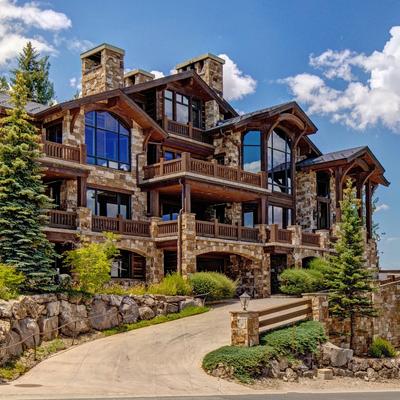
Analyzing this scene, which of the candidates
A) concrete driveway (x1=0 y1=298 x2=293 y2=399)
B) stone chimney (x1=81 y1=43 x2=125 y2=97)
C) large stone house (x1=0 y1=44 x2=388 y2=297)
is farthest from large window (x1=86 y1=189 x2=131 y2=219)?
concrete driveway (x1=0 y1=298 x2=293 y2=399)

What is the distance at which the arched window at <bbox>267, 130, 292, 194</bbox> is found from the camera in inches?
1567

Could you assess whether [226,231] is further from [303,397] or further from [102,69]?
[303,397]

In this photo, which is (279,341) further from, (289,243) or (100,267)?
(289,243)

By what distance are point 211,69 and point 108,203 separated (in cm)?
1307

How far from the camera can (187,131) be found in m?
37.7

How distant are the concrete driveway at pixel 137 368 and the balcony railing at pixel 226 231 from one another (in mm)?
8003

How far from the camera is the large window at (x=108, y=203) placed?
3216cm

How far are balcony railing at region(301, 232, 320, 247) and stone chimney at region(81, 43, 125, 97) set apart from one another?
13412mm

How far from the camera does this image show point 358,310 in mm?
28266

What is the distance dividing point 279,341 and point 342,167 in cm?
2220

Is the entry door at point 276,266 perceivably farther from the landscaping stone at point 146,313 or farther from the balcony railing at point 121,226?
the landscaping stone at point 146,313

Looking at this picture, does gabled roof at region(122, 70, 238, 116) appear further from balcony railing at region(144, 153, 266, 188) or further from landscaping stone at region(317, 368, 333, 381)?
landscaping stone at region(317, 368, 333, 381)

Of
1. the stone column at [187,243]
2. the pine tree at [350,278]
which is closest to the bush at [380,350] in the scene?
the pine tree at [350,278]

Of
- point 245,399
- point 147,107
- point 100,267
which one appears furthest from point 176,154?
point 245,399
